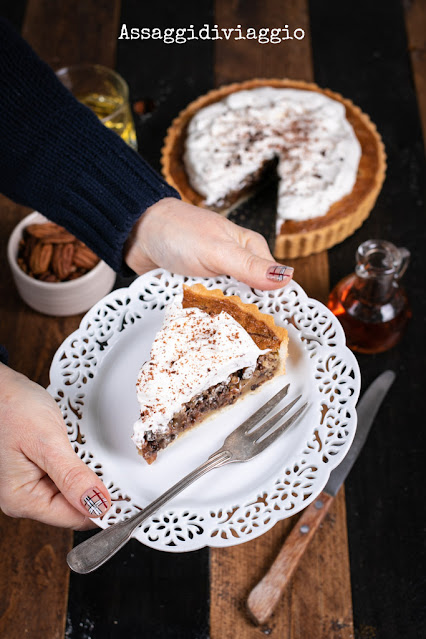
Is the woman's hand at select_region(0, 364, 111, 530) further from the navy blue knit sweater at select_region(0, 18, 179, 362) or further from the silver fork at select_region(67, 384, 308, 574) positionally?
the navy blue knit sweater at select_region(0, 18, 179, 362)

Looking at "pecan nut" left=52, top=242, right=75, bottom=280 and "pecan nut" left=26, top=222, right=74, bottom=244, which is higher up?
"pecan nut" left=26, top=222, right=74, bottom=244

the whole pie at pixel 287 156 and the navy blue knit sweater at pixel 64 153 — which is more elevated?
the navy blue knit sweater at pixel 64 153

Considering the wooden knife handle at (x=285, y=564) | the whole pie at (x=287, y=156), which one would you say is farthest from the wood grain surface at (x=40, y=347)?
the whole pie at (x=287, y=156)

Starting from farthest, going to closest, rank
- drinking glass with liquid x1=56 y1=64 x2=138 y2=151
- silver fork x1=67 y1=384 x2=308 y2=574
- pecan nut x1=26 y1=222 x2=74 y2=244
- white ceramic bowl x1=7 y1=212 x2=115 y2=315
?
drinking glass with liquid x1=56 y1=64 x2=138 y2=151, pecan nut x1=26 y1=222 x2=74 y2=244, white ceramic bowl x1=7 y1=212 x2=115 y2=315, silver fork x1=67 y1=384 x2=308 y2=574

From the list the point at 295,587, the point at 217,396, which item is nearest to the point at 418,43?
the point at 217,396

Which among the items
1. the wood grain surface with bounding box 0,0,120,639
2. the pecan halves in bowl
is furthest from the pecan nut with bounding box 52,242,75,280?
the wood grain surface with bounding box 0,0,120,639

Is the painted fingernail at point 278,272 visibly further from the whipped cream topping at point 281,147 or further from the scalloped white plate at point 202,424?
the whipped cream topping at point 281,147

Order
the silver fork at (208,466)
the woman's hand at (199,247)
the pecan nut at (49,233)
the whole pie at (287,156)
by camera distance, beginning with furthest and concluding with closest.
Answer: the whole pie at (287,156), the pecan nut at (49,233), the woman's hand at (199,247), the silver fork at (208,466)
